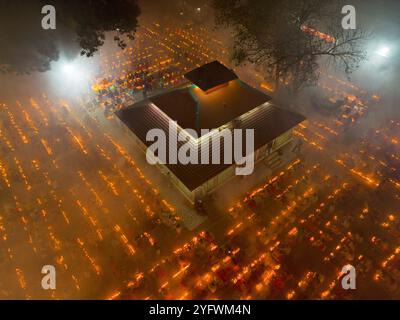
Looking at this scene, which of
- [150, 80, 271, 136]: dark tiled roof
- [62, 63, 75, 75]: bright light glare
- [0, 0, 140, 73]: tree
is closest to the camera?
[150, 80, 271, 136]: dark tiled roof

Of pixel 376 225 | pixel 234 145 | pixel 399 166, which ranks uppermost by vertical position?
pixel 234 145

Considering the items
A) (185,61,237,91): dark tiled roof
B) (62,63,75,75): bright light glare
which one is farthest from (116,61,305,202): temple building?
(62,63,75,75): bright light glare

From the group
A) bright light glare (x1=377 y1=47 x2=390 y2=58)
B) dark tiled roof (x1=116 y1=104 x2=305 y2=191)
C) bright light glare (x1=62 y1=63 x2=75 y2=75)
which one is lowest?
dark tiled roof (x1=116 y1=104 x2=305 y2=191)

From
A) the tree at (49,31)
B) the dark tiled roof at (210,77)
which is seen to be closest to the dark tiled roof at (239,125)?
the dark tiled roof at (210,77)

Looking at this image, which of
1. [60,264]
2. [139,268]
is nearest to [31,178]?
[60,264]

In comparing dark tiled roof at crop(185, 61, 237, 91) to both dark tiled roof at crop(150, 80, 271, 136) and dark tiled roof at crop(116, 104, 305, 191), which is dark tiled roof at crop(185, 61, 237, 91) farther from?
dark tiled roof at crop(116, 104, 305, 191)

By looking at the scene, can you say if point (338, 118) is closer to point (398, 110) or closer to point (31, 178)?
point (398, 110)

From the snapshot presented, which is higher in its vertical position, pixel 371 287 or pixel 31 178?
pixel 31 178
